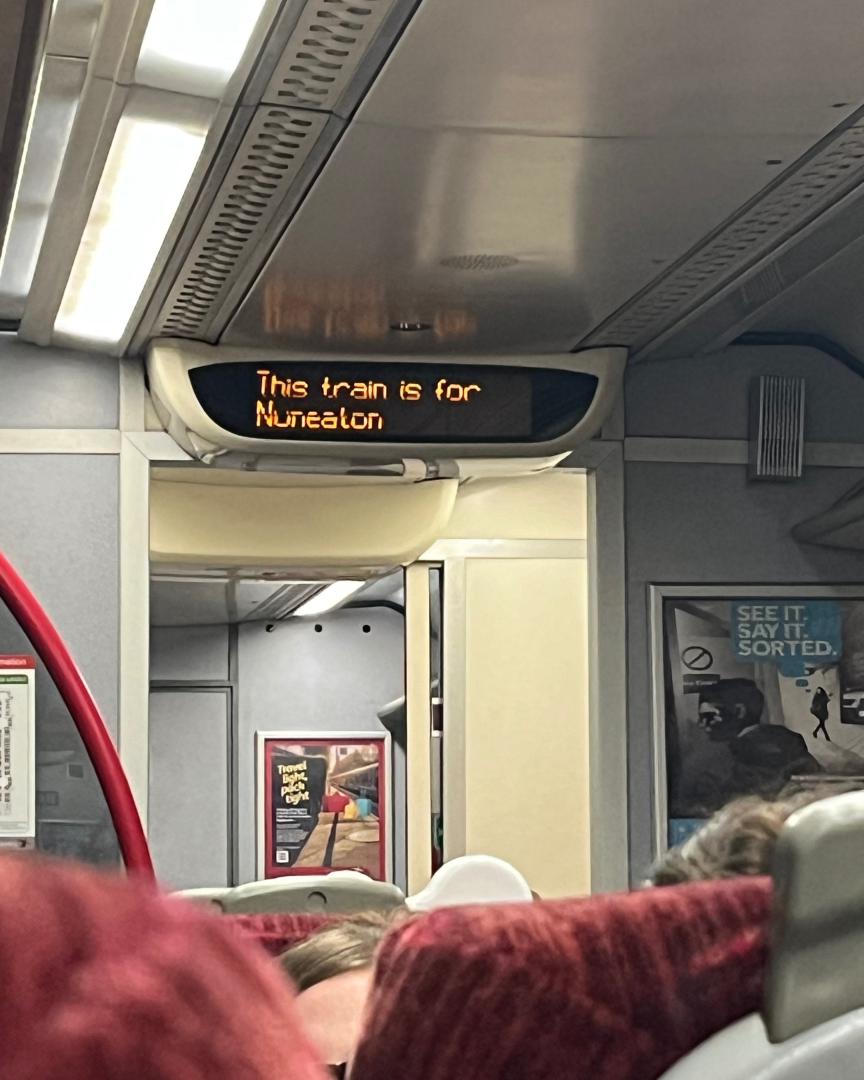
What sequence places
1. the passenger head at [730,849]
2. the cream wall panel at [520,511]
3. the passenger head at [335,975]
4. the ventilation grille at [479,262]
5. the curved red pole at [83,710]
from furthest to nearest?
the cream wall panel at [520,511] < the curved red pole at [83,710] < the ventilation grille at [479,262] < the passenger head at [335,975] < the passenger head at [730,849]

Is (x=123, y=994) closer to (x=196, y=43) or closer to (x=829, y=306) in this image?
(x=196, y=43)

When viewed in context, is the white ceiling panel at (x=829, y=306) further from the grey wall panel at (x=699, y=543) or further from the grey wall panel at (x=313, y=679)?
the grey wall panel at (x=313, y=679)

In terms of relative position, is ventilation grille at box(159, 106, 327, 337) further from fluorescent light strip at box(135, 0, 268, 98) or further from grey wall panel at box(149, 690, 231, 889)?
grey wall panel at box(149, 690, 231, 889)

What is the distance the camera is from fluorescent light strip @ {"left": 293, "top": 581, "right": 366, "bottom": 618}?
5.02 meters

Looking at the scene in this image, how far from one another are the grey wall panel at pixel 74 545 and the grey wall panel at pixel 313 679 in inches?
108

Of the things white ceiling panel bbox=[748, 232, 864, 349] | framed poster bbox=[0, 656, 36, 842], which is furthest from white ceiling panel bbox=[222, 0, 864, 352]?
framed poster bbox=[0, 656, 36, 842]

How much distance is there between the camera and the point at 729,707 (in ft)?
9.69

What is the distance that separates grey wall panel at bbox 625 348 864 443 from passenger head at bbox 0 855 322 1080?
276cm

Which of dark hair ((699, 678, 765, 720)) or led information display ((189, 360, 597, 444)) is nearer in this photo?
led information display ((189, 360, 597, 444))

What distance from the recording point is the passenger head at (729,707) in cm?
294

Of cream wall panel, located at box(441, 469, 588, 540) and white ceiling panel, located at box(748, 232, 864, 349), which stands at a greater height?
white ceiling panel, located at box(748, 232, 864, 349)

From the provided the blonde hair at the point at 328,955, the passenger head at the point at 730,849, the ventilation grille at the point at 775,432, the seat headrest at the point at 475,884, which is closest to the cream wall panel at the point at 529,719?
Answer: the ventilation grille at the point at 775,432

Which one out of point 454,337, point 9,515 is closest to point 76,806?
point 9,515

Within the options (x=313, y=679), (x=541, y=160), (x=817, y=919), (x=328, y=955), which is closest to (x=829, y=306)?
(x=541, y=160)
